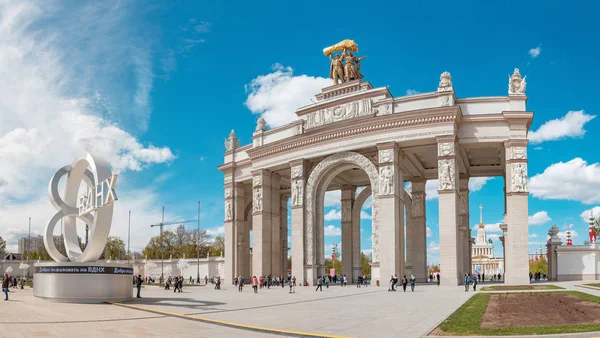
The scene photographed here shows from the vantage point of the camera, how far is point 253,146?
178 feet

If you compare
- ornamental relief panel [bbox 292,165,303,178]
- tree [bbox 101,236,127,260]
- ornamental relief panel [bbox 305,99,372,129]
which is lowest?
tree [bbox 101,236,127,260]

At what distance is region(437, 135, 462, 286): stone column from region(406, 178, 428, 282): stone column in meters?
9.71

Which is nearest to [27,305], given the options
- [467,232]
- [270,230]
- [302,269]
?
[302,269]

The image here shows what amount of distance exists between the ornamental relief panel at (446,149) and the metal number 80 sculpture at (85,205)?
23.7 meters

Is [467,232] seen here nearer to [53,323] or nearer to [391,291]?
[391,291]

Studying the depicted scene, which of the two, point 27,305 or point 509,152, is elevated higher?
Answer: point 509,152

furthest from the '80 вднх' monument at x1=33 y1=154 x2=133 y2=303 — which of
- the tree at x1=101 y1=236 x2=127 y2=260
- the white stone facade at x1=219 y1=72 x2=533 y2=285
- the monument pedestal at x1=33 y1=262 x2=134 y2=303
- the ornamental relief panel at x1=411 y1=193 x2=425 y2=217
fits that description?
the tree at x1=101 y1=236 x2=127 y2=260

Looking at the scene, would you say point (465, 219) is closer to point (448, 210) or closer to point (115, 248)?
point (448, 210)

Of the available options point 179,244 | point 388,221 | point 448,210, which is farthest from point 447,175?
point 179,244

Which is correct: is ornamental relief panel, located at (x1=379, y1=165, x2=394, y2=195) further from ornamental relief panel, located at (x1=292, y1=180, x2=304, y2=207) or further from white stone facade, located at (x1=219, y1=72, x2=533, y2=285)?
ornamental relief panel, located at (x1=292, y1=180, x2=304, y2=207)

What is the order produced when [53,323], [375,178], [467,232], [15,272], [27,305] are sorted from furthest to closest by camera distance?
[15,272] → [467,232] → [375,178] → [27,305] → [53,323]

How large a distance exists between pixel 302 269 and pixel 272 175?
1055cm

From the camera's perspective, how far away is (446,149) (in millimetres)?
40438

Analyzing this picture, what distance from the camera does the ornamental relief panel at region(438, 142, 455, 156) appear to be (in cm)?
4026
